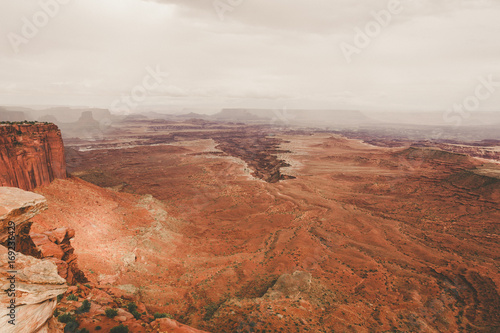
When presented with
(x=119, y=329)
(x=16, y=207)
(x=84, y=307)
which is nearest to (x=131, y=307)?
(x=84, y=307)

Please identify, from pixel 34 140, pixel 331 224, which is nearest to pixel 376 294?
pixel 331 224

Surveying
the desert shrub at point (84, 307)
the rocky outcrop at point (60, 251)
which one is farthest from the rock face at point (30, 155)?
the desert shrub at point (84, 307)

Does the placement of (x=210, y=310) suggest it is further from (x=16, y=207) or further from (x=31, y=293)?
(x=16, y=207)

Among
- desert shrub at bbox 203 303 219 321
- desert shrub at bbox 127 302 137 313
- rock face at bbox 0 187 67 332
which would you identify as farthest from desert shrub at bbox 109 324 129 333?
desert shrub at bbox 203 303 219 321

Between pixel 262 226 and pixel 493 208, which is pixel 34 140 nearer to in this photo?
pixel 262 226

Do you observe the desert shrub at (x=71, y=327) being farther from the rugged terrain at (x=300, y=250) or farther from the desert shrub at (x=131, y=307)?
the rugged terrain at (x=300, y=250)

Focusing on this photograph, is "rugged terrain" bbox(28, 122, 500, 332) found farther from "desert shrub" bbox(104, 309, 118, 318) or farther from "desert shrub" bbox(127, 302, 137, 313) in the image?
"desert shrub" bbox(104, 309, 118, 318)

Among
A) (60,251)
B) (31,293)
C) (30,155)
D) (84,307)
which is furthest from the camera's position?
(30,155)
